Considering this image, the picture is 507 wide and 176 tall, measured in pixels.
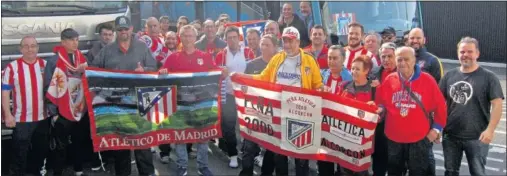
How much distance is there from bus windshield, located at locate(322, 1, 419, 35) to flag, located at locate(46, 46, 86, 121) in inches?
315

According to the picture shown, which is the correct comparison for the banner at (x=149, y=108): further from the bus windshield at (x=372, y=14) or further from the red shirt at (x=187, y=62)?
the bus windshield at (x=372, y=14)

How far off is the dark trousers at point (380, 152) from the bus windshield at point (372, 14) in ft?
24.5

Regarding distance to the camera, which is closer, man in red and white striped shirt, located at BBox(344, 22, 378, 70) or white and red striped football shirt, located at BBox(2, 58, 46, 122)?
white and red striped football shirt, located at BBox(2, 58, 46, 122)

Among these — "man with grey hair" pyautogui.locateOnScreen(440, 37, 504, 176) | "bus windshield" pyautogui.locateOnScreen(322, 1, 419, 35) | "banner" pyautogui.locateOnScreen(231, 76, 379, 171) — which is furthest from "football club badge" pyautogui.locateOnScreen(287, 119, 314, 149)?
"bus windshield" pyautogui.locateOnScreen(322, 1, 419, 35)

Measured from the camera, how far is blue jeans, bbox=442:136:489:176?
17.9ft

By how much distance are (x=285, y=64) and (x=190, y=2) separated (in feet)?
35.0

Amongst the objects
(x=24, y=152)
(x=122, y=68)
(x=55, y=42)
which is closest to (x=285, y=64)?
(x=122, y=68)

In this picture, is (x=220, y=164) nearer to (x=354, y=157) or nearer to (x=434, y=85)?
(x=354, y=157)

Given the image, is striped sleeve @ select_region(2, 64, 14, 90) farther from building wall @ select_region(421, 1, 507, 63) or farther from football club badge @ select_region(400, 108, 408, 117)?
building wall @ select_region(421, 1, 507, 63)

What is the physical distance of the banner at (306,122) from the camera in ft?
18.1

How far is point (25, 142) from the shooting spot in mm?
6113

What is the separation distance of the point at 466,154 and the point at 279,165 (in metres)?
1.94

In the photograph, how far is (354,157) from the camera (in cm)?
559

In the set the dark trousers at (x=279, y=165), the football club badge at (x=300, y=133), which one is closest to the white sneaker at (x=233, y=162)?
the dark trousers at (x=279, y=165)
